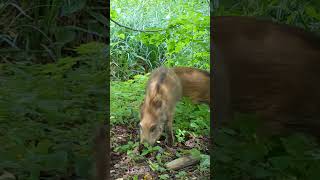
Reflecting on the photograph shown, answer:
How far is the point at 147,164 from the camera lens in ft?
10.8

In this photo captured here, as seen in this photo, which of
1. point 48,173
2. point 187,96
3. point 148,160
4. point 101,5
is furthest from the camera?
point 187,96

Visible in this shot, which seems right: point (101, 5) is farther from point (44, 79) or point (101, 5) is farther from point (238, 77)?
point (238, 77)

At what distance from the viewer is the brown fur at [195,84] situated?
381 centimetres

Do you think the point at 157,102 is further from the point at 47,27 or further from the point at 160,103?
the point at 47,27

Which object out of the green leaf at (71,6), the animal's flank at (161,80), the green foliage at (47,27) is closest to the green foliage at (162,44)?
the animal's flank at (161,80)

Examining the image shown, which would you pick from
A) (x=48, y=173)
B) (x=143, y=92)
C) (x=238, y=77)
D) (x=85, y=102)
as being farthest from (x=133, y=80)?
(x=48, y=173)

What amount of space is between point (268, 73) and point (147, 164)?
88 centimetres

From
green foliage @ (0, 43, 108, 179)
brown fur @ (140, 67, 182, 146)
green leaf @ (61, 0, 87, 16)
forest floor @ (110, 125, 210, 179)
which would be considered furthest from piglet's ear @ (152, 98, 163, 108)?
green leaf @ (61, 0, 87, 16)

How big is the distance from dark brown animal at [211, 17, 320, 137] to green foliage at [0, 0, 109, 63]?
89 cm

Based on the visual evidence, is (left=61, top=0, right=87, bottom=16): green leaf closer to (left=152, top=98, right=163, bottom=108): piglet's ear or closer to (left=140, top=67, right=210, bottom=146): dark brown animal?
(left=140, top=67, right=210, bottom=146): dark brown animal

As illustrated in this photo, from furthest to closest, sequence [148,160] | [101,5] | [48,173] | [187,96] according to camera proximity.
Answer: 1. [187,96]
2. [101,5]
3. [148,160]
4. [48,173]

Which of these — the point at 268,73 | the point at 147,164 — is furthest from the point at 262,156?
the point at 147,164

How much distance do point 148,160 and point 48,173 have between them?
83cm

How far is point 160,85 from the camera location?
3555mm
